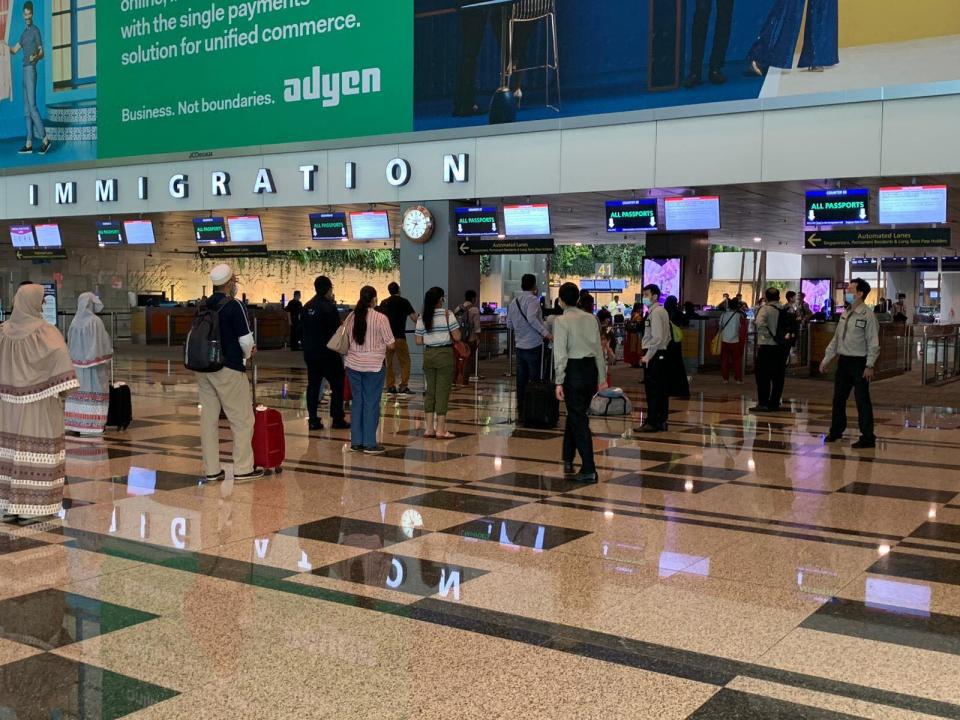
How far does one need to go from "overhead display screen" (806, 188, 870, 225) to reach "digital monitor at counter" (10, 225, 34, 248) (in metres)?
18.1

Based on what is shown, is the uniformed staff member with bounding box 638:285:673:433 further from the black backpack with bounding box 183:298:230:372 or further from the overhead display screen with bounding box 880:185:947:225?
the black backpack with bounding box 183:298:230:372

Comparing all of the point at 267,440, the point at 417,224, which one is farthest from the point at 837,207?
the point at 267,440

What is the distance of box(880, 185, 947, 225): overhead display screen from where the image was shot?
49.0 ft

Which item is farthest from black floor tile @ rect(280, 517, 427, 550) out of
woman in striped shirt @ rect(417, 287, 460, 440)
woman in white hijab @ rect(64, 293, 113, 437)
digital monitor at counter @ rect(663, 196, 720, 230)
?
digital monitor at counter @ rect(663, 196, 720, 230)

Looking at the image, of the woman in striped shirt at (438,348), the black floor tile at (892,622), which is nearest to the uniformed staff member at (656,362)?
the woman in striped shirt at (438,348)

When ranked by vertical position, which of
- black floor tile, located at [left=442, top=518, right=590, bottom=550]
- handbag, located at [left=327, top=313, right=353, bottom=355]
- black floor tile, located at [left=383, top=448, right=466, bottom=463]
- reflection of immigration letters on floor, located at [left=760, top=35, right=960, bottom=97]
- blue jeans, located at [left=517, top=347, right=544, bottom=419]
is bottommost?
black floor tile, located at [left=383, top=448, right=466, bottom=463]

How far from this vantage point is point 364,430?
10.3 metres

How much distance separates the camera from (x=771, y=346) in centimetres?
1430

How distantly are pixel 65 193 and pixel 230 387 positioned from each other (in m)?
17.2

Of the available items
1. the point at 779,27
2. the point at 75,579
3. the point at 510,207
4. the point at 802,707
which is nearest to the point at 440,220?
the point at 510,207

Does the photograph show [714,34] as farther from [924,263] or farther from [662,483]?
[924,263]

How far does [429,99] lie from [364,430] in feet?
31.4

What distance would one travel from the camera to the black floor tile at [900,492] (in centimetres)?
822

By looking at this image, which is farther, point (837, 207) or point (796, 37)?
point (837, 207)
